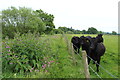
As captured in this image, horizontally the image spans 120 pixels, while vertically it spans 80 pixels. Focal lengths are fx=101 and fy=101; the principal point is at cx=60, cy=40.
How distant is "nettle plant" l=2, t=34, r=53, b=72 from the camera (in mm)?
3717

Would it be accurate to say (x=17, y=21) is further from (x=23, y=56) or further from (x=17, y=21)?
(x=23, y=56)

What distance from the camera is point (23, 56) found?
3.84 metres

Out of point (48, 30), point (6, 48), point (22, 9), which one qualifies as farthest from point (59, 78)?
point (48, 30)

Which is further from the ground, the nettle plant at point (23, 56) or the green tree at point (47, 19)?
the green tree at point (47, 19)

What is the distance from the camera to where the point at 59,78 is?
3479 millimetres

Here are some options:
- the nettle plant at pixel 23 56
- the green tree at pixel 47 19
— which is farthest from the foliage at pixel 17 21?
the nettle plant at pixel 23 56

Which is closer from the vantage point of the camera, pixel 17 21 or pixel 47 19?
pixel 17 21

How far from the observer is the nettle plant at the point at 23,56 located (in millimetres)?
3717

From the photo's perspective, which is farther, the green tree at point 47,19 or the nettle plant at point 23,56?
the green tree at point 47,19

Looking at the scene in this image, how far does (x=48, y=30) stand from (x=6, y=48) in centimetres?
3839

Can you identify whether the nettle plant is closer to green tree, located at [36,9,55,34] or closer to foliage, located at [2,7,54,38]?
foliage, located at [2,7,54,38]

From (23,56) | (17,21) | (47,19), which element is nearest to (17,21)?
(17,21)

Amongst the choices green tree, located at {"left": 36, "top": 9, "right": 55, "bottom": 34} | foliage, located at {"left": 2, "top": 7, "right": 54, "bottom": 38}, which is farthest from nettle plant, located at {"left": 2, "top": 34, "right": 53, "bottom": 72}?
green tree, located at {"left": 36, "top": 9, "right": 55, "bottom": 34}

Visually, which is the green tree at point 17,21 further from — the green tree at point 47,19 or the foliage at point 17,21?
the green tree at point 47,19
